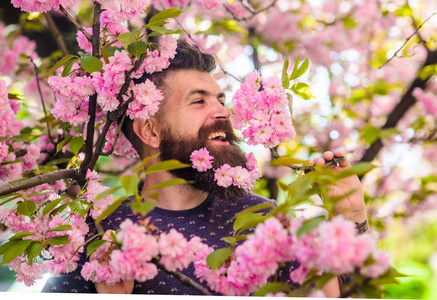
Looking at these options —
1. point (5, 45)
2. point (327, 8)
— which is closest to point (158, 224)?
point (5, 45)

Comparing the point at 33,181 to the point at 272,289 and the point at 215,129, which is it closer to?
the point at 215,129

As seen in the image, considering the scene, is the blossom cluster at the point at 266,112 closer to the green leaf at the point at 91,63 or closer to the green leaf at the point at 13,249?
the green leaf at the point at 91,63

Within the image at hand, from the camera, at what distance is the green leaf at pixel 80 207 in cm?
101

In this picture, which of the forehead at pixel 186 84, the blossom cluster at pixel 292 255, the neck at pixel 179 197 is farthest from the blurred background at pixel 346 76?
the blossom cluster at pixel 292 255

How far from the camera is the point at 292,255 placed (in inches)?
27.0

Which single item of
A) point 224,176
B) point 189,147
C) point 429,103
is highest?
point 429,103

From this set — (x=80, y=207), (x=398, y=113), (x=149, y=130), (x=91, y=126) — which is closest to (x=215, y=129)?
(x=149, y=130)

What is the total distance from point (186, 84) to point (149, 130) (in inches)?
8.7

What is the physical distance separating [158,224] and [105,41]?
0.61 meters

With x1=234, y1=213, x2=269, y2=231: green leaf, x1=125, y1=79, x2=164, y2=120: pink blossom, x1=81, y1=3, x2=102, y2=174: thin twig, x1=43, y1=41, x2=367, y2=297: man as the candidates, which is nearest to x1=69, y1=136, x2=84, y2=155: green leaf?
x1=81, y1=3, x2=102, y2=174: thin twig

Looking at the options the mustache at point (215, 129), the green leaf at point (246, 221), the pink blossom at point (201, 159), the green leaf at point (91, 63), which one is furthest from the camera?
the mustache at point (215, 129)

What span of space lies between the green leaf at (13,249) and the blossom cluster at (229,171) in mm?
527

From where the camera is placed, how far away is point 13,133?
5.87ft

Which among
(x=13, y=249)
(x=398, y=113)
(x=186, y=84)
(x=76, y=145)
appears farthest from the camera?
(x=398, y=113)
